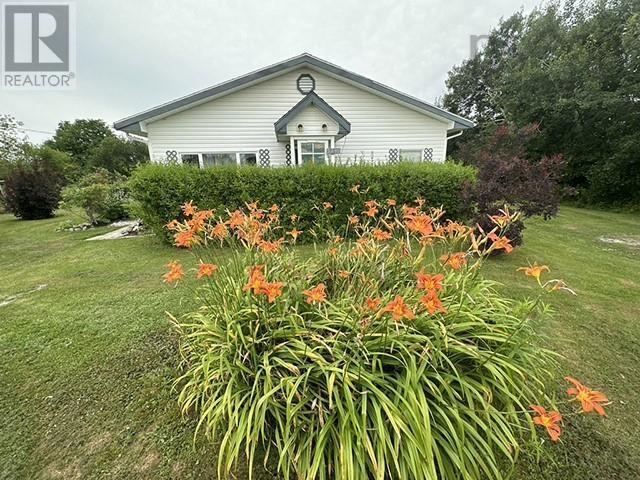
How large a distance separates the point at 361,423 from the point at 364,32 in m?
12.8

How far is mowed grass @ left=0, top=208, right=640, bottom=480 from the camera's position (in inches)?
58.9

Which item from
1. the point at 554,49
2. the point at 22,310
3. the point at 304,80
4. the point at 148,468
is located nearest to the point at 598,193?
the point at 554,49

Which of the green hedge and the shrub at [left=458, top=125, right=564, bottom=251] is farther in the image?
the green hedge

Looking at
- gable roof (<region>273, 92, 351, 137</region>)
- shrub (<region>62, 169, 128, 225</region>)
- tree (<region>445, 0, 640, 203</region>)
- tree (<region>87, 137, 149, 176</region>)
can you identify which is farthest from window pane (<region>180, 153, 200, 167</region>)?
tree (<region>87, 137, 149, 176</region>)

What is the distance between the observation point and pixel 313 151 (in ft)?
31.1

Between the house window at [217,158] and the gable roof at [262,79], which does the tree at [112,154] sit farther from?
the house window at [217,158]

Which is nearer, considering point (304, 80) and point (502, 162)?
point (502, 162)

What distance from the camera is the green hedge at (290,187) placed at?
5.87 meters

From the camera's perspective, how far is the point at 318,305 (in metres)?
1.92

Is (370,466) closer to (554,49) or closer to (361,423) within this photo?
(361,423)

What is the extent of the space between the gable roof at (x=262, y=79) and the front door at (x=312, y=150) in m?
2.49
